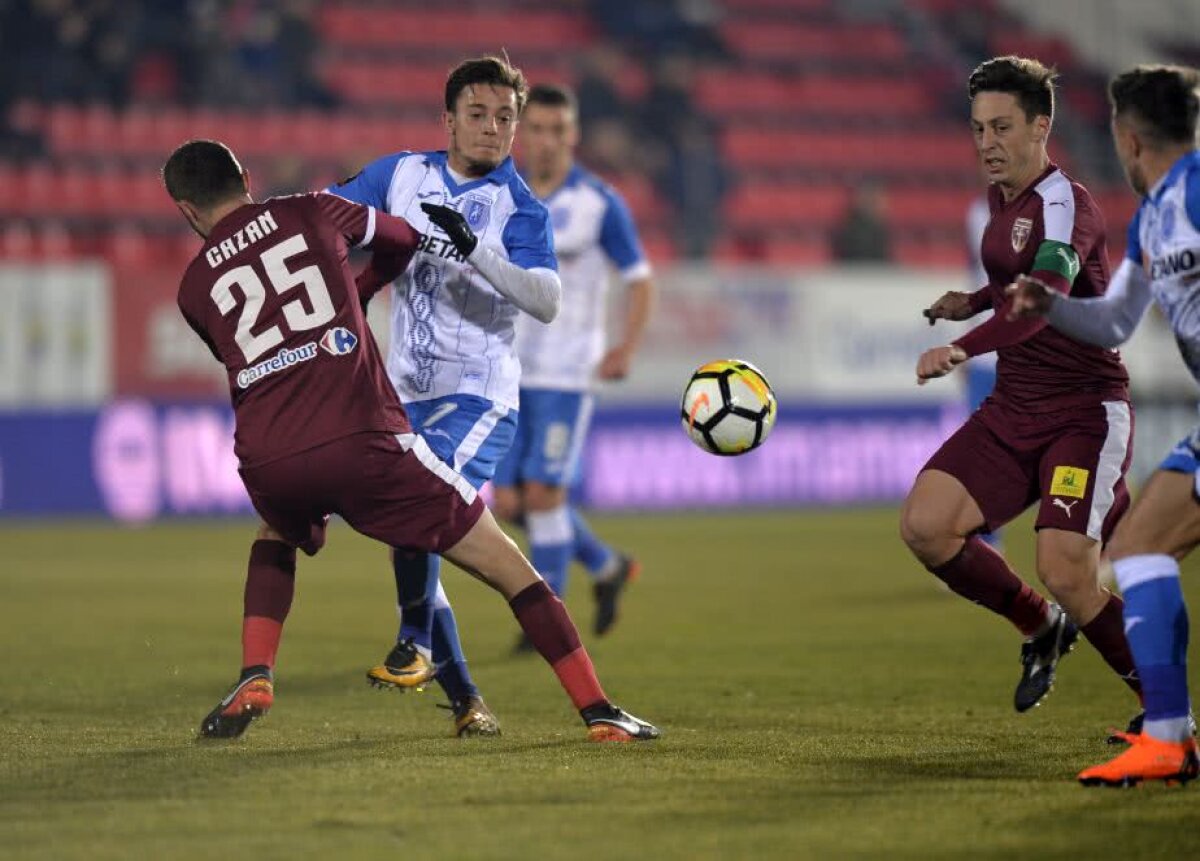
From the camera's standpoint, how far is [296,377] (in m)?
5.60

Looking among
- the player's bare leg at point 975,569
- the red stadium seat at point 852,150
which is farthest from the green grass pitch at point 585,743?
the red stadium seat at point 852,150

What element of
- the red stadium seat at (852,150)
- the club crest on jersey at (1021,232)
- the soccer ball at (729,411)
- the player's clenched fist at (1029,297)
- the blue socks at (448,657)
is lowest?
the blue socks at (448,657)

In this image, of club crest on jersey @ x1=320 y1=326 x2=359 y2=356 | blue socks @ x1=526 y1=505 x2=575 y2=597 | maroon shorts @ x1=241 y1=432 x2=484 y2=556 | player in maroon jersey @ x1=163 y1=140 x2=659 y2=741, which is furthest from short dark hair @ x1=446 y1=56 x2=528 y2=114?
blue socks @ x1=526 y1=505 x2=575 y2=597

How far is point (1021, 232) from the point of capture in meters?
6.15

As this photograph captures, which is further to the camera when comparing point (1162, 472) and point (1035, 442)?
point (1035, 442)

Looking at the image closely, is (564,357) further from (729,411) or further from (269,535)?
(269,535)

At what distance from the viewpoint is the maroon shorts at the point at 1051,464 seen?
6.09 m

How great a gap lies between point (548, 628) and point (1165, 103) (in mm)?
2388

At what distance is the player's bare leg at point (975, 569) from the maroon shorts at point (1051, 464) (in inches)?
2.9

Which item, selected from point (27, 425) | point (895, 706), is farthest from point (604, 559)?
point (27, 425)

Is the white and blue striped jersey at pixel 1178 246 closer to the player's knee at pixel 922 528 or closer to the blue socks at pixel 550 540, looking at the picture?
the player's knee at pixel 922 528

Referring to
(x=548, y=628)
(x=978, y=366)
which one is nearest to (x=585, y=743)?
(x=548, y=628)

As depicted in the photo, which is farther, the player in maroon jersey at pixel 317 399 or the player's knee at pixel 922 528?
the player's knee at pixel 922 528

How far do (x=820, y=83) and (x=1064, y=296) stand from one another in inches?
778
